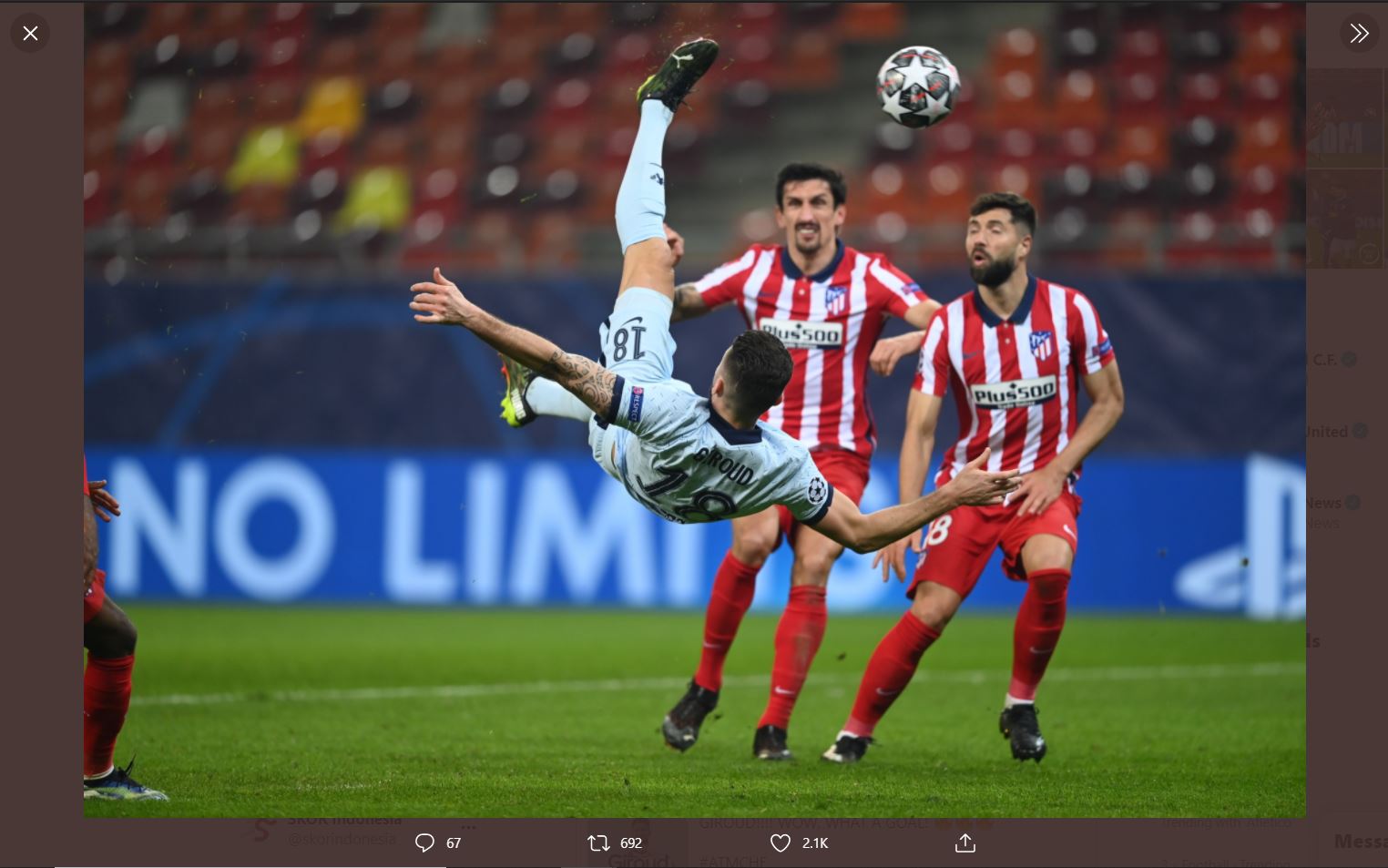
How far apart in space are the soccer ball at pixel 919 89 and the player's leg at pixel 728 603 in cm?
193

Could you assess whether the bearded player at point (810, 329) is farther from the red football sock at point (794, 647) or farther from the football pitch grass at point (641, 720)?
the football pitch grass at point (641, 720)

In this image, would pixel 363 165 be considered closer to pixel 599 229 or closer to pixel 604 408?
pixel 599 229

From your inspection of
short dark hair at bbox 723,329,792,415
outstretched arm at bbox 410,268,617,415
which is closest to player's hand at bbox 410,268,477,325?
outstretched arm at bbox 410,268,617,415

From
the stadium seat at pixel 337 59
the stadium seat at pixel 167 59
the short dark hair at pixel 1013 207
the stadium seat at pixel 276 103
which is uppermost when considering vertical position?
the stadium seat at pixel 337 59

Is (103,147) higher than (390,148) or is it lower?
lower

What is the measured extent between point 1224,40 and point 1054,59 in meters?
1.76

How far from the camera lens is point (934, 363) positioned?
7.39 m

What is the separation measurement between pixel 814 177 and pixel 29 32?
3832 millimetres

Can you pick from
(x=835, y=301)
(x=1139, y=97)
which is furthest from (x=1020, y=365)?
(x=1139, y=97)

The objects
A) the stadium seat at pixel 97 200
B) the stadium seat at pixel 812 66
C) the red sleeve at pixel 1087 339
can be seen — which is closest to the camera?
the red sleeve at pixel 1087 339

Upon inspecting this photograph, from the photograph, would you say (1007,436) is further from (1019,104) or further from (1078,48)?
(1078,48)

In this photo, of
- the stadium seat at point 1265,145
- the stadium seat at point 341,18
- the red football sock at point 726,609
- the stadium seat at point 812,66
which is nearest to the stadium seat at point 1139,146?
the stadium seat at point 1265,145

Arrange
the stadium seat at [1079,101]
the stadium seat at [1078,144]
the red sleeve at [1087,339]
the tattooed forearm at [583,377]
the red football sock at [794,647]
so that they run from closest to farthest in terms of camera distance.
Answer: the tattooed forearm at [583,377] < the red sleeve at [1087,339] < the red football sock at [794,647] < the stadium seat at [1078,144] < the stadium seat at [1079,101]

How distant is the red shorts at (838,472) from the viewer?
7828 millimetres
